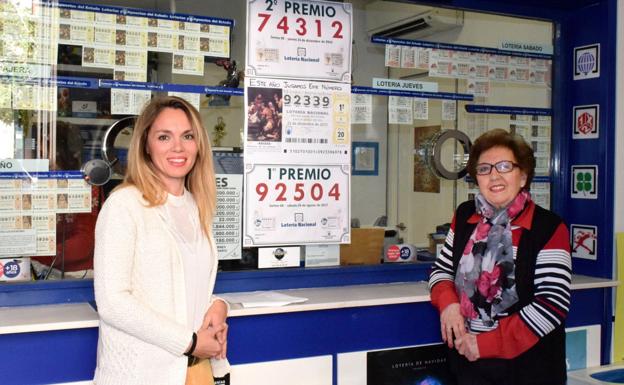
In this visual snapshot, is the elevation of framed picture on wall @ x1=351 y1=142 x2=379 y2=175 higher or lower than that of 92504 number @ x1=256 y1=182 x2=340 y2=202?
higher

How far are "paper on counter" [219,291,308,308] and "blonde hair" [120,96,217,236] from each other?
25.9 inches

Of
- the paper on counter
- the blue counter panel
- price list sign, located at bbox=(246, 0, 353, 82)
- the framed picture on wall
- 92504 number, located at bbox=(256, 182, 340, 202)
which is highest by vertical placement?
price list sign, located at bbox=(246, 0, 353, 82)

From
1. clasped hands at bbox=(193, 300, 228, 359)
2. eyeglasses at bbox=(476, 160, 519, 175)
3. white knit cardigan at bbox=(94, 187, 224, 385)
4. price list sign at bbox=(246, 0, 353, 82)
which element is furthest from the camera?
price list sign at bbox=(246, 0, 353, 82)

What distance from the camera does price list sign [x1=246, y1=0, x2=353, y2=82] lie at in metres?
3.10

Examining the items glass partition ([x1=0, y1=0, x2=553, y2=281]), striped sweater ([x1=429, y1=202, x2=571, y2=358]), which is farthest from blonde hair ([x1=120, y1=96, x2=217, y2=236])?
striped sweater ([x1=429, y1=202, x2=571, y2=358])

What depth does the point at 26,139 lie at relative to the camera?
8.98 ft

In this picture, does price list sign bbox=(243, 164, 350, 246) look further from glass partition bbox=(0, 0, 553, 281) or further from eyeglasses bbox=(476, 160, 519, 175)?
eyeglasses bbox=(476, 160, 519, 175)

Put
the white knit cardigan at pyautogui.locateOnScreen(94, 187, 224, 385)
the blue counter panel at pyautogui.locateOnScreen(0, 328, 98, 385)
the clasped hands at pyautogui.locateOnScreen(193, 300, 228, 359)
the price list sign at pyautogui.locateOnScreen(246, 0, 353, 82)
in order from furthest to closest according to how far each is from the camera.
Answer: the price list sign at pyautogui.locateOnScreen(246, 0, 353, 82), the blue counter panel at pyautogui.locateOnScreen(0, 328, 98, 385), the clasped hands at pyautogui.locateOnScreen(193, 300, 228, 359), the white knit cardigan at pyautogui.locateOnScreen(94, 187, 224, 385)

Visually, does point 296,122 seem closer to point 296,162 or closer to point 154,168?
point 296,162

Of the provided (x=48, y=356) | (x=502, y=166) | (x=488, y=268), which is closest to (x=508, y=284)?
(x=488, y=268)

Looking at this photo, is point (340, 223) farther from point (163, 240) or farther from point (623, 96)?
point (623, 96)

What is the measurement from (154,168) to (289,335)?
3.53 feet

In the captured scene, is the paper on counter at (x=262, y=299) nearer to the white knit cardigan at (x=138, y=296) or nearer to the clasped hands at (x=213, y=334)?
the clasped hands at (x=213, y=334)

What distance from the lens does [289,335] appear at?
2.85 metres
